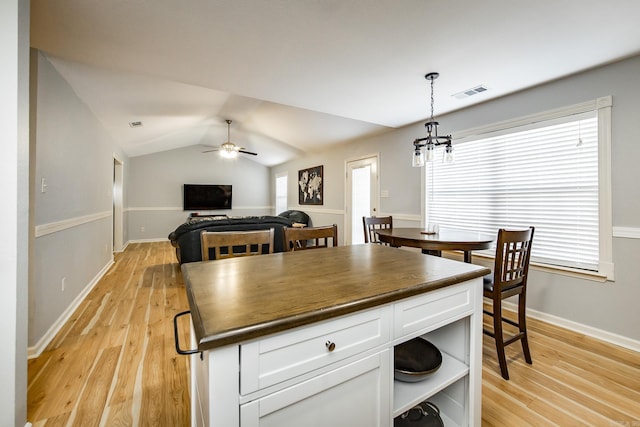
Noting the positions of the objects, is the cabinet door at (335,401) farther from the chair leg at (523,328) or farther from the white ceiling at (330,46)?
the white ceiling at (330,46)

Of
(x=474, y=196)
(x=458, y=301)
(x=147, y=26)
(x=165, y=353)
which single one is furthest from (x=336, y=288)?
(x=474, y=196)

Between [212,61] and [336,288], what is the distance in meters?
2.19

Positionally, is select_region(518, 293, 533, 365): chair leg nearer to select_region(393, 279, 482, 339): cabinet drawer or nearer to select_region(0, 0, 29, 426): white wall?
select_region(393, 279, 482, 339): cabinet drawer

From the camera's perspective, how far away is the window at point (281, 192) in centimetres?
785

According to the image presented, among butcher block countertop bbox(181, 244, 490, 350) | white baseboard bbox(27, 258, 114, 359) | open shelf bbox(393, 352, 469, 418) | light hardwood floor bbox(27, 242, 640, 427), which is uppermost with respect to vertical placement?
butcher block countertop bbox(181, 244, 490, 350)

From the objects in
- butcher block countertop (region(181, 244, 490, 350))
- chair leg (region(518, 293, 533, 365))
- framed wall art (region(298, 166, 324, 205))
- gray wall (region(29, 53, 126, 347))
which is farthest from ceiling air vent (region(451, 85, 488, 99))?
gray wall (region(29, 53, 126, 347))

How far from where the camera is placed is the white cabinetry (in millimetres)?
655

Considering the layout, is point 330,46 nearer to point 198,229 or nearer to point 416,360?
point 416,360

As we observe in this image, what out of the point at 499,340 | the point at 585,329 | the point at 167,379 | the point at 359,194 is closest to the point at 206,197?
the point at 359,194

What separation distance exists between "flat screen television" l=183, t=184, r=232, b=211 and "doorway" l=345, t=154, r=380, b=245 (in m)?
4.29

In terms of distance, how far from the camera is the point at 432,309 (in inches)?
40.9

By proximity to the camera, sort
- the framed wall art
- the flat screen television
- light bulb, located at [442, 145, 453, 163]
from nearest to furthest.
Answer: light bulb, located at [442, 145, 453, 163] < the framed wall art < the flat screen television

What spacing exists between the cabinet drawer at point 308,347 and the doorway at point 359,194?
3806 millimetres

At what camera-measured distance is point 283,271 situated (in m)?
1.16
